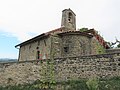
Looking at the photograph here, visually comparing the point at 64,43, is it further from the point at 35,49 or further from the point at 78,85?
the point at 78,85

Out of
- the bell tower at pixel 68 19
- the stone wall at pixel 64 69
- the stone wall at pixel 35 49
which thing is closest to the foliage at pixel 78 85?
the stone wall at pixel 64 69

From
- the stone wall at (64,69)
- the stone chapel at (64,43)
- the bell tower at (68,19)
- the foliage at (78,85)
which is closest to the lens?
the foliage at (78,85)

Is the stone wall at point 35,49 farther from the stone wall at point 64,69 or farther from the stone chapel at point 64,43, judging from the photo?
the stone wall at point 64,69

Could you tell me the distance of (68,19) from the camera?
2509 centimetres

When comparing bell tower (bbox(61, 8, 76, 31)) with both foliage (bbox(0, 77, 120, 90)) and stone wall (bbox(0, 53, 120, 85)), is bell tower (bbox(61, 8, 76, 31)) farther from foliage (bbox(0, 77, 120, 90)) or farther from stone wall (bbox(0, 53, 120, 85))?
foliage (bbox(0, 77, 120, 90))

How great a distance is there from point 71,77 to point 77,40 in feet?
27.4

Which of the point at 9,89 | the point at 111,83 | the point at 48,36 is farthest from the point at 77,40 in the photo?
the point at 111,83

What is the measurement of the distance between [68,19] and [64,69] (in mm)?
12356

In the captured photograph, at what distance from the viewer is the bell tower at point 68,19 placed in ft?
81.5

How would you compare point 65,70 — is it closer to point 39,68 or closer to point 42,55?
point 39,68

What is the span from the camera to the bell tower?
2483 centimetres

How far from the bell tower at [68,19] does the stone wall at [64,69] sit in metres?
10.3

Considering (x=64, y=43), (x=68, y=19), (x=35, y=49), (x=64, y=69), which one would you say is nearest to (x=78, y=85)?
(x=64, y=69)

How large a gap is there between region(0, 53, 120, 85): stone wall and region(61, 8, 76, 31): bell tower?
10.3 metres
